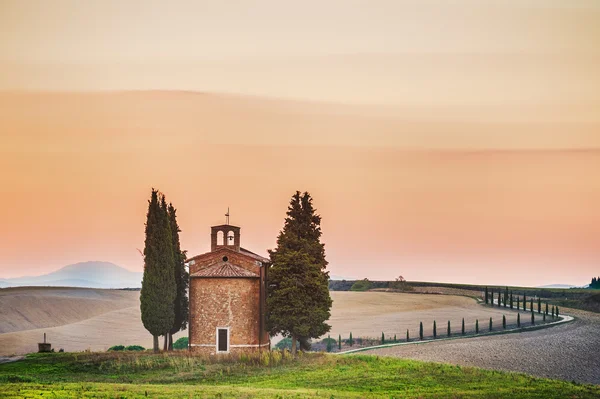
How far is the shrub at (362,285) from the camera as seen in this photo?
138113mm

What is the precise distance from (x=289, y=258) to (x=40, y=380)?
17715mm

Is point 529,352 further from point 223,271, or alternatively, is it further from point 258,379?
point 223,271

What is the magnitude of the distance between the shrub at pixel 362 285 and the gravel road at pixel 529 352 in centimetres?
6850

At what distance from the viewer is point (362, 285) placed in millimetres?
139500

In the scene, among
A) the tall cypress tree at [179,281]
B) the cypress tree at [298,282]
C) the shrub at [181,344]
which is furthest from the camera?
the shrub at [181,344]

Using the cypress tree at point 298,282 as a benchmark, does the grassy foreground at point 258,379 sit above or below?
below

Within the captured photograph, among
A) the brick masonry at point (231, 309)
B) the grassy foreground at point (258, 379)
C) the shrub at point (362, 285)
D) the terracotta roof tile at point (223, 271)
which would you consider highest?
the shrub at point (362, 285)

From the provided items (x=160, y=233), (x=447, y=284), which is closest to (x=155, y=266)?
(x=160, y=233)

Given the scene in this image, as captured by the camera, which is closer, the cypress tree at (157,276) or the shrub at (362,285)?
the cypress tree at (157,276)

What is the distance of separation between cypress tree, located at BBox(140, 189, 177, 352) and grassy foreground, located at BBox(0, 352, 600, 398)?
2.82 meters

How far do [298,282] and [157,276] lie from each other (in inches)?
350

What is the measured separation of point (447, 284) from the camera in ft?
448

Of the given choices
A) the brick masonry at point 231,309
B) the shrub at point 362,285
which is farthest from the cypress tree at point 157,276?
the shrub at point 362,285

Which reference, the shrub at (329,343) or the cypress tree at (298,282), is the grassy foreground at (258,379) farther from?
the shrub at (329,343)
